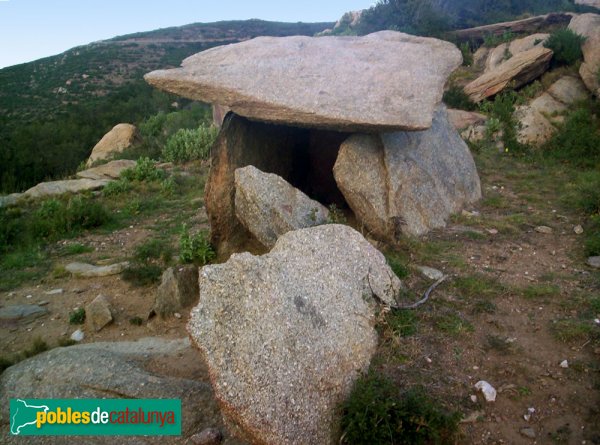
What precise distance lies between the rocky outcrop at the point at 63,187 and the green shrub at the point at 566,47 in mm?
9268

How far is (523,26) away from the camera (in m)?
14.8

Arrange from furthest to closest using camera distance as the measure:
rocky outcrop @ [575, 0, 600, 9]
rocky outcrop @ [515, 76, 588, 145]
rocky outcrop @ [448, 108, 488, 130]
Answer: rocky outcrop @ [575, 0, 600, 9] → rocky outcrop @ [448, 108, 488, 130] → rocky outcrop @ [515, 76, 588, 145]

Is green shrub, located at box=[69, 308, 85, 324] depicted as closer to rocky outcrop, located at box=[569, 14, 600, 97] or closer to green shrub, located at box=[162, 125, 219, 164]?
green shrub, located at box=[162, 125, 219, 164]

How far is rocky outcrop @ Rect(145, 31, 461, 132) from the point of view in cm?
507

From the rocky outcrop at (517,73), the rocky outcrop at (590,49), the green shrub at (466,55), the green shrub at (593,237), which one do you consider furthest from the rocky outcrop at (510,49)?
the green shrub at (593,237)

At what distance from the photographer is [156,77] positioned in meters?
5.39

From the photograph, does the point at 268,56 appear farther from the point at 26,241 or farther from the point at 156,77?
the point at 26,241

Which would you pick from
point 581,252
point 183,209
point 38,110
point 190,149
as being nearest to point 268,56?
point 183,209

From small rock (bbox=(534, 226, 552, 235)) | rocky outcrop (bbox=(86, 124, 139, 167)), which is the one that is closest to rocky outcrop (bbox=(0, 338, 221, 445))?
small rock (bbox=(534, 226, 552, 235))

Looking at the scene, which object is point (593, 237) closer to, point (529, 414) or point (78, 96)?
point (529, 414)

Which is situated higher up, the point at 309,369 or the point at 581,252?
the point at 309,369

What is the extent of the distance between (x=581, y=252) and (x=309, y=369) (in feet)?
11.1

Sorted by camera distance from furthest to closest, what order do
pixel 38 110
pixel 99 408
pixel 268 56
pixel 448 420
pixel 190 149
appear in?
A: pixel 38 110, pixel 190 149, pixel 268 56, pixel 99 408, pixel 448 420

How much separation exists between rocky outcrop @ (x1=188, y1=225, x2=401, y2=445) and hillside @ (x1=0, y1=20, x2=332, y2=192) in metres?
11.9
